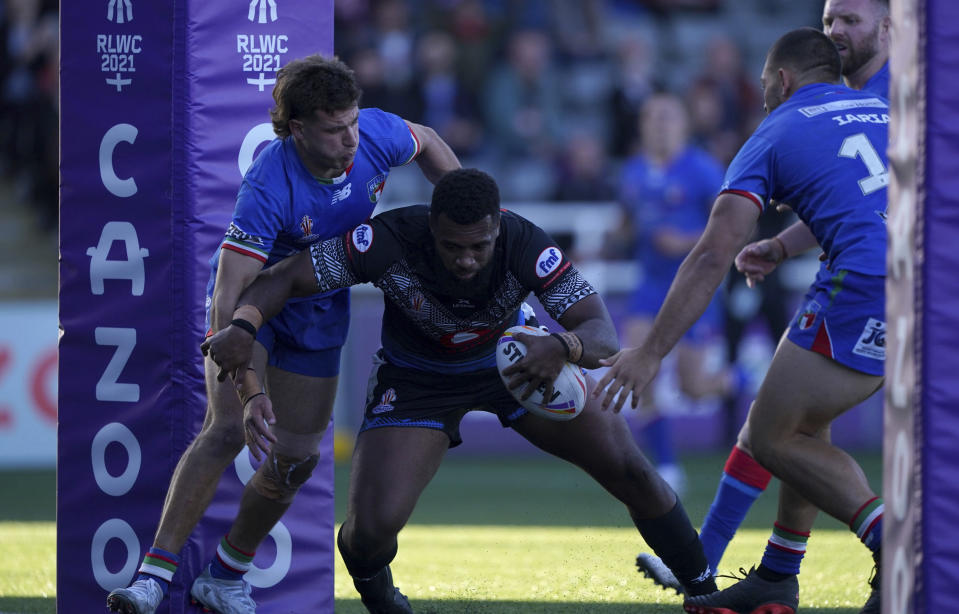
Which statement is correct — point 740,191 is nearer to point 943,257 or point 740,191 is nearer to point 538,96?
point 943,257

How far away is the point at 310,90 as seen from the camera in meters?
4.89

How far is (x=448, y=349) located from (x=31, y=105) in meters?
10.1

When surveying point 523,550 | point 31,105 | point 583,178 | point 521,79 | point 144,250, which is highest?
point 144,250

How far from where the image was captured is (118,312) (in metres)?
5.34

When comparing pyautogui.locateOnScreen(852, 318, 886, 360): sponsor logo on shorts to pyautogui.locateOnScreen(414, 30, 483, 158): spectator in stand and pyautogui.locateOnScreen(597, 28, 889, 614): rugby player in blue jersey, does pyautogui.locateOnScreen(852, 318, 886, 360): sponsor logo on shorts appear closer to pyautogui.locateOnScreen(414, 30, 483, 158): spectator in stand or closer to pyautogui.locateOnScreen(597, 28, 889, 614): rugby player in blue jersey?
pyautogui.locateOnScreen(597, 28, 889, 614): rugby player in blue jersey

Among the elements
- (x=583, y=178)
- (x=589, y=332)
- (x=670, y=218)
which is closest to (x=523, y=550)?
(x=589, y=332)

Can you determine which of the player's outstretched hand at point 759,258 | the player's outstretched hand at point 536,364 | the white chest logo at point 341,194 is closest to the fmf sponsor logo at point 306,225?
the white chest logo at point 341,194

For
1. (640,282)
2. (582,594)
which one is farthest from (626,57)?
(582,594)

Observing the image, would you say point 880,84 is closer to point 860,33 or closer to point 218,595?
point 860,33

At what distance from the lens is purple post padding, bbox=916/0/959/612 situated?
11.2ft

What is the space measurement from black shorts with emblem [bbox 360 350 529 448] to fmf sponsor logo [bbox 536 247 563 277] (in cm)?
53

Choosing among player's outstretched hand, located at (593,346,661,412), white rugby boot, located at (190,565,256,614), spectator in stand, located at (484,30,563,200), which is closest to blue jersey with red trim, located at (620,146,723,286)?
spectator in stand, located at (484,30,563,200)

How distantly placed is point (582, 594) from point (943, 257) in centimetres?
296

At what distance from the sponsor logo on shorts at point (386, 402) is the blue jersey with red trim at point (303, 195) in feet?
2.14
